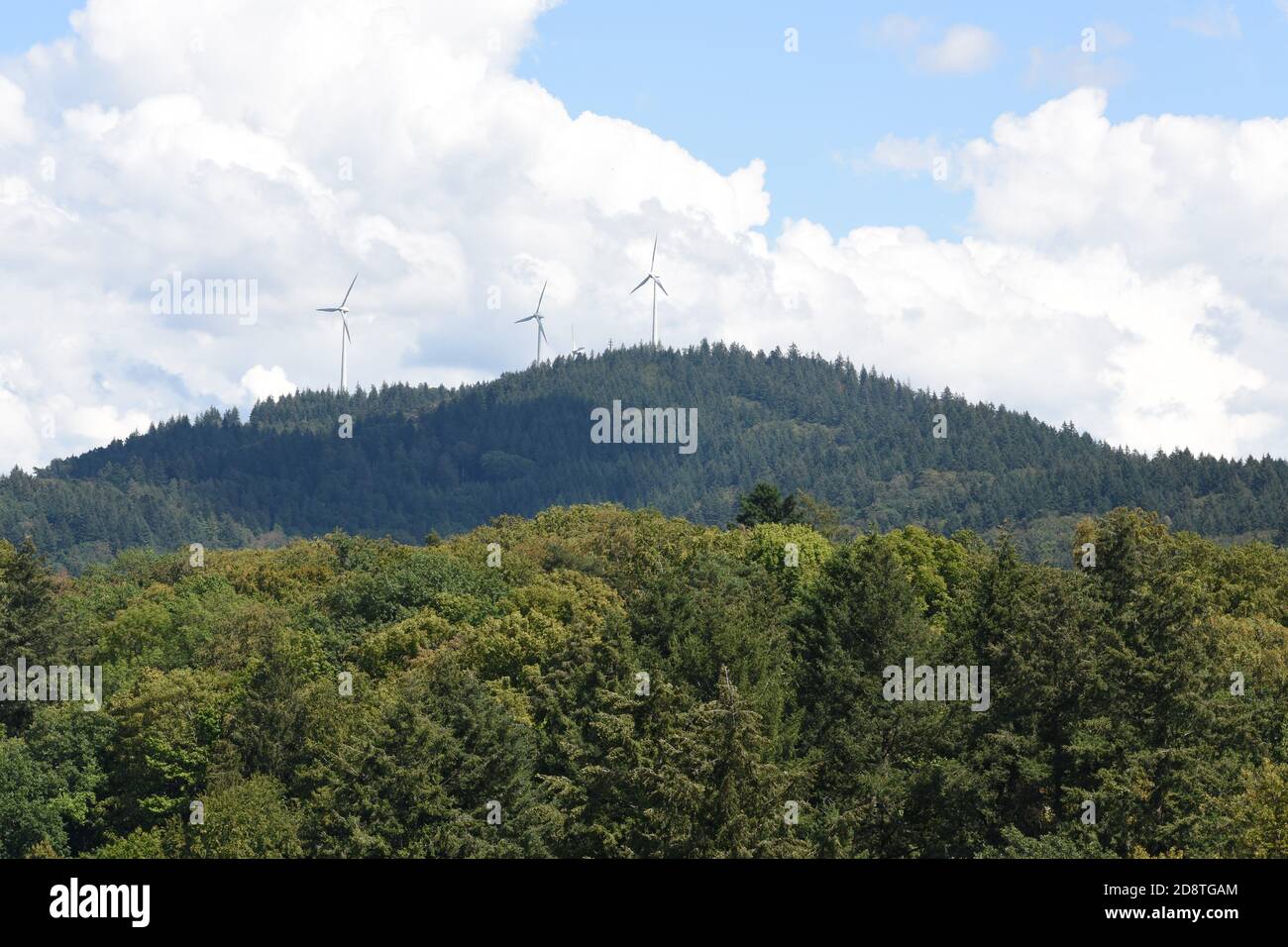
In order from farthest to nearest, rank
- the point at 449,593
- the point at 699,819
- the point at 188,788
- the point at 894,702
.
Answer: the point at 449,593
the point at 188,788
the point at 894,702
the point at 699,819

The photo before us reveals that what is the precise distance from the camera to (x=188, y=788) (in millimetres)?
84938

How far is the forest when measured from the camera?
5259 cm

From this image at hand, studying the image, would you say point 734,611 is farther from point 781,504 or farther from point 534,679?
point 781,504

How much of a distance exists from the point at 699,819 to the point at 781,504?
97472 millimetres

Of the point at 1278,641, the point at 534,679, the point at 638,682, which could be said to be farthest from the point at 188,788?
the point at 1278,641

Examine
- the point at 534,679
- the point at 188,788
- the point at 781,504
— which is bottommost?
the point at 188,788

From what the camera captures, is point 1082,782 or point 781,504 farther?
point 781,504

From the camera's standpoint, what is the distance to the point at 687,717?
161ft

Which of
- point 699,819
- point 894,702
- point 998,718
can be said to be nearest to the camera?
point 699,819

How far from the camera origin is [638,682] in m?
58.6

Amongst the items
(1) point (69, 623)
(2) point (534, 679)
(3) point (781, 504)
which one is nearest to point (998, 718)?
(2) point (534, 679)

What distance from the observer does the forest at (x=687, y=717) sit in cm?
5259

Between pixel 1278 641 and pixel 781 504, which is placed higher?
pixel 781 504

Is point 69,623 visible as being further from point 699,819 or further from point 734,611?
point 699,819
